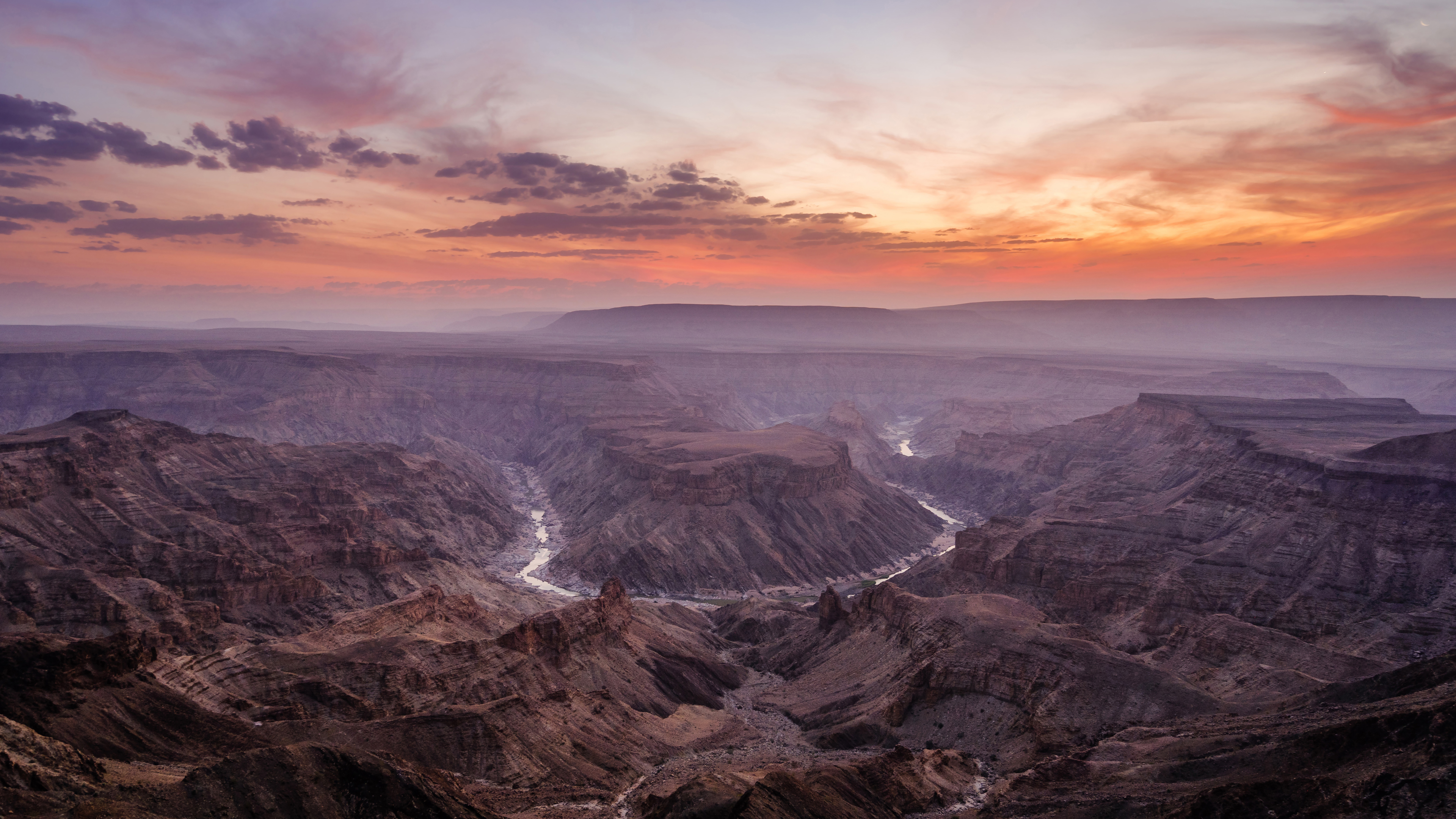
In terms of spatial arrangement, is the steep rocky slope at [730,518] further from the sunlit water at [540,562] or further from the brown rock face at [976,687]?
the brown rock face at [976,687]

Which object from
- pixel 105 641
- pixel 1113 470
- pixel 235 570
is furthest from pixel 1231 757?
pixel 1113 470

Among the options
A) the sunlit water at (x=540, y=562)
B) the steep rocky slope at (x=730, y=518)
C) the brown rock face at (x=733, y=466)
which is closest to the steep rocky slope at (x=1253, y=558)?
the steep rocky slope at (x=730, y=518)

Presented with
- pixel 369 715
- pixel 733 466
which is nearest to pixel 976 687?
pixel 369 715

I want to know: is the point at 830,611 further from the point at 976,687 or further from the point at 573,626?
the point at 573,626

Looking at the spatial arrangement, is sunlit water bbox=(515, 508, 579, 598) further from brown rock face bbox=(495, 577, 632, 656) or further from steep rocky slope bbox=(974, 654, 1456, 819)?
steep rocky slope bbox=(974, 654, 1456, 819)

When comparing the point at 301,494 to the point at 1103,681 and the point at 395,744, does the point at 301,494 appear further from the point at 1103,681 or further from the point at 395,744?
the point at 1103,681

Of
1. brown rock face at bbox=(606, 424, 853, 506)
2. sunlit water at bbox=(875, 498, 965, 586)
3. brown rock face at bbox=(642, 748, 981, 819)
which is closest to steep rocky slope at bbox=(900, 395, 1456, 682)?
sunlit water at bbox=(875, 498, 965, 586)
